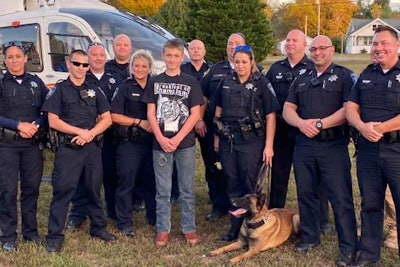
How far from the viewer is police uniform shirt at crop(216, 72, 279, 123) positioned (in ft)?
16.2

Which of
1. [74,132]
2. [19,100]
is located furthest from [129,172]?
[19,100]

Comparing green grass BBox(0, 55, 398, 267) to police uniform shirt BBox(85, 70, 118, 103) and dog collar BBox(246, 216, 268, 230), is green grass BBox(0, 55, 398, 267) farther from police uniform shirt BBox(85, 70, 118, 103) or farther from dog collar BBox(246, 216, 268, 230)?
police uniform shirt BBox(85, 70, 118, 103)

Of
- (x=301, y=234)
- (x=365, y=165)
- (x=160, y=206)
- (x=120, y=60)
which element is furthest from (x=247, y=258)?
(x=120, y=60)

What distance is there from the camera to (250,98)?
493 centimetres

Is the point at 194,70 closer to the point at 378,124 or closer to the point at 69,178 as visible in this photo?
the point at 69,178

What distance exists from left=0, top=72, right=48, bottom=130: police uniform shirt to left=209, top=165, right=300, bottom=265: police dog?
6.54ft

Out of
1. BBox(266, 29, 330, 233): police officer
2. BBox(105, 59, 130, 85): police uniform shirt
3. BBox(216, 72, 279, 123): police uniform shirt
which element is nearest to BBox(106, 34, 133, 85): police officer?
BBox(105, 59, 130, 85): police uniform shirt

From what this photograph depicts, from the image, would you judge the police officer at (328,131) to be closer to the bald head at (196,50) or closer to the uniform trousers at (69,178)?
the bald head at (196,50)

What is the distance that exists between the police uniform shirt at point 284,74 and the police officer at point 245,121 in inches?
13.6

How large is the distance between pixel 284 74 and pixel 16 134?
8.50 feet

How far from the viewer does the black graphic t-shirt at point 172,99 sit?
4.98m

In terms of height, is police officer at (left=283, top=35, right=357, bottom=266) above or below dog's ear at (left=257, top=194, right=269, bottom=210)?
above

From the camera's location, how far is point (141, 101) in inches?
204

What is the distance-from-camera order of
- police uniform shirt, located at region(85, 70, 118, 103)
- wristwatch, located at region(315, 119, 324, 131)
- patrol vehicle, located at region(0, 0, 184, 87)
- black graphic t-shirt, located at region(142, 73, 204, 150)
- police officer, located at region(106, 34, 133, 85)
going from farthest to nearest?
patrol vehicle, located at region(0, 0, 184, 87) < police officer, located at region(106, 34, 133, 85) < police uniform shirt, located at region(85, 70, 118, 103) < black graphic t-shirt, located at region(142, 73, 204, 150) < wristwatch, located at region(315, 119, 324, 131)
